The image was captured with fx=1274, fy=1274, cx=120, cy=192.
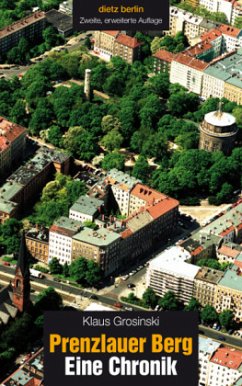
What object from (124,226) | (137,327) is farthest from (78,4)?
(137,327)

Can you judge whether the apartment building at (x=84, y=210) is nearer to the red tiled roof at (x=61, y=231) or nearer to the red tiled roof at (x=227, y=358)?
the red tiled roof at (x=61, y=231)

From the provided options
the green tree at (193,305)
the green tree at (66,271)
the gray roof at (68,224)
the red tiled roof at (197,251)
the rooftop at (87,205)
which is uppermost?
the gray roof at (68,224)

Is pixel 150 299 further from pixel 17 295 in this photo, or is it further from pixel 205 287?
pixel 17 295

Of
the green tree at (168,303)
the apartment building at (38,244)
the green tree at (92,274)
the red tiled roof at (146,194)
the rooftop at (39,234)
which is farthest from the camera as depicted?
the red tiled roof at (146,194)

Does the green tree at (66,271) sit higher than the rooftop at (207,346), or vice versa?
the rooftop at (207,346)

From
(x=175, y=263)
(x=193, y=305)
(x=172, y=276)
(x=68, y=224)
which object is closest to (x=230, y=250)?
(x=175, y=263)

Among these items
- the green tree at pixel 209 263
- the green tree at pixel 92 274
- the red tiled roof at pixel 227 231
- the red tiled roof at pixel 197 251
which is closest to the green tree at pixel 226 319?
the green tree at pixel 209 263
